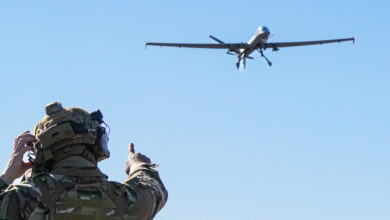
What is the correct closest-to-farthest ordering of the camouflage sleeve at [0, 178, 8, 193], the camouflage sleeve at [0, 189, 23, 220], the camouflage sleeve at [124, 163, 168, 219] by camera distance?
the camouflage sleeve at [0, 189, 23, 220] → the camouflage sleeve at [0, 178, 8, 193] → the camouflage sleeve at [124, 163, 168, 219]

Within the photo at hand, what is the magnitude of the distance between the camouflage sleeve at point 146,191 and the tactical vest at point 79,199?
0.18 feet

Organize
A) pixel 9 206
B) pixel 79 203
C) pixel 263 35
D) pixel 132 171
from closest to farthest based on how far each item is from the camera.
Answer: pixel 9 206, pixel 79 203, pixel 132 171, pixel 263 35

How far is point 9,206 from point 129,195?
2.96 feet

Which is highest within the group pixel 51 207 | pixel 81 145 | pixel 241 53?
pixel 241 53

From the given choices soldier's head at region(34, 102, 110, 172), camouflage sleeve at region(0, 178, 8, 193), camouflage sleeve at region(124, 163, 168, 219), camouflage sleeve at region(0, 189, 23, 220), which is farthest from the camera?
camouflage sleeve at region(124, 163, 168, 219)

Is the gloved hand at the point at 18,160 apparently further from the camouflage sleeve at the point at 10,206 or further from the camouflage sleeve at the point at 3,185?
the camouflage sleeve at the point at 10,206

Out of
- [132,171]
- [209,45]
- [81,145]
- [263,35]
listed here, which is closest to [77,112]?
[81,145]

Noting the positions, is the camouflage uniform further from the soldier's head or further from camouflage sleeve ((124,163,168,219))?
the soldier's head

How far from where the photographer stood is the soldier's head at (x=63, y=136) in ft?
16.9

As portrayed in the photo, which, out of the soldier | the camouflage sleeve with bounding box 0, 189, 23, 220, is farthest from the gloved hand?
the camouflage sleeve with bounding box 0, 189, 23, 220

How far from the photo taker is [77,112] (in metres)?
5.31

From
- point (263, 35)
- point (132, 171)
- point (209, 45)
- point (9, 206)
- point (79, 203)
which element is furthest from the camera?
point (209, 45)

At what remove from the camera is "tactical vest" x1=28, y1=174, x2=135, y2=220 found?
4.89 m

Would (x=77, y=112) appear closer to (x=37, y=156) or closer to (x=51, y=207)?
(x=37, y=156)
